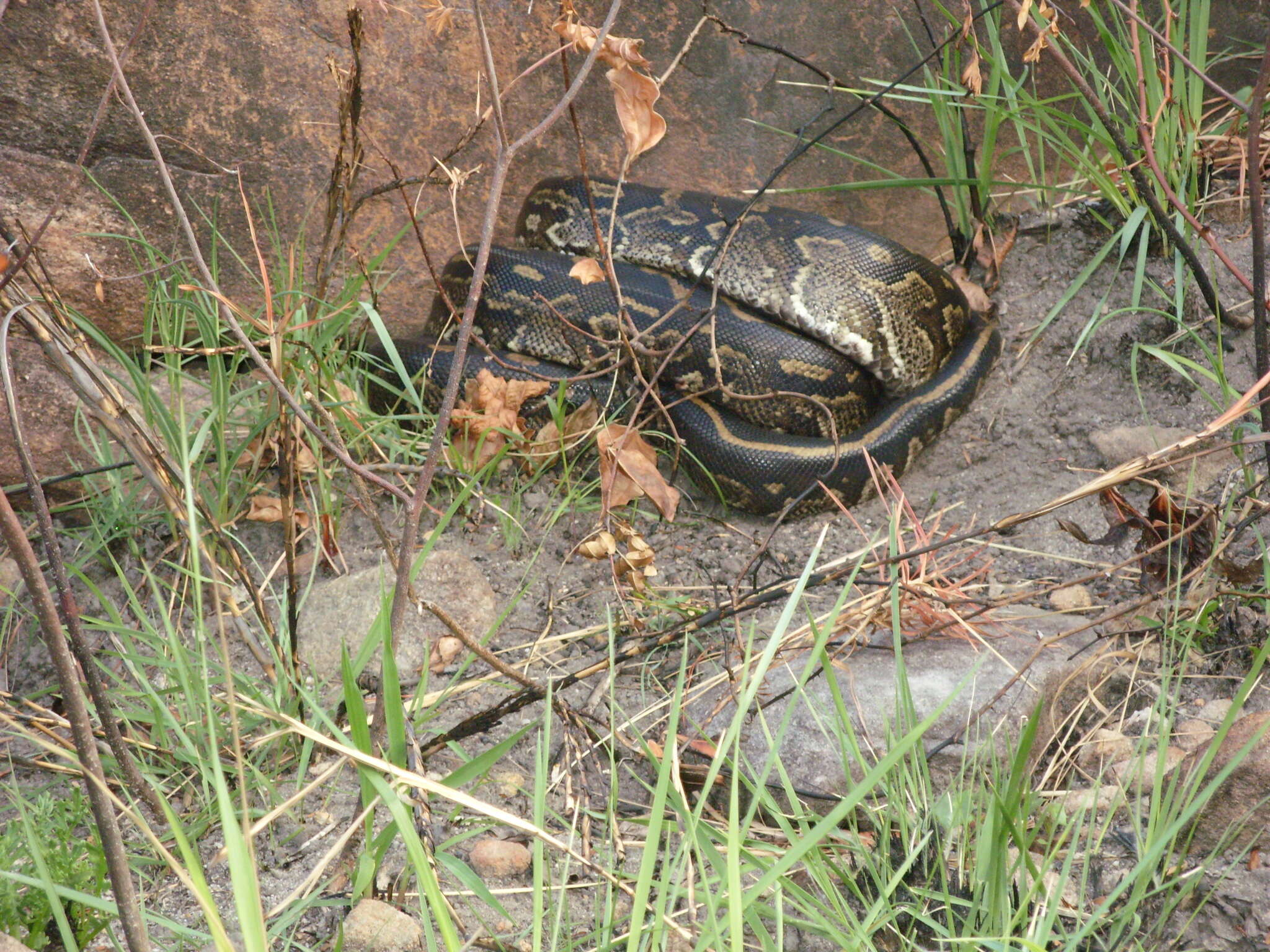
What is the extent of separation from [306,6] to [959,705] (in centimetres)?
386

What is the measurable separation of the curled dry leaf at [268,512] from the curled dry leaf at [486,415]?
1.97 ft

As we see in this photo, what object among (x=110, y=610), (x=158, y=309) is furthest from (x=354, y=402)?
(x=110, y=610)

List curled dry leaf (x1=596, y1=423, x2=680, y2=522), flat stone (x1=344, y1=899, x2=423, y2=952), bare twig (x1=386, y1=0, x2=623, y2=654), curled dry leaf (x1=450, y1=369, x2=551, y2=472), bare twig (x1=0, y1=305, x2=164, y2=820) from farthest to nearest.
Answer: curled dry leaf (x1=450, y1=369, x2=551, y2=472)
curled dry leaf (x1=596, y1=423, x2=680, y2=522)
flat stone (x1=344, y1=899, x2=423, y2=952)
bare twig (x1=386, y1=0, x2=623, y2=654)
bare twig (x1=0, y1=305, x2=164, y2=820)

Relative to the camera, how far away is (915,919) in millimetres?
2072

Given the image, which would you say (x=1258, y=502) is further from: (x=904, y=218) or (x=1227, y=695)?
(x=904, y=218)

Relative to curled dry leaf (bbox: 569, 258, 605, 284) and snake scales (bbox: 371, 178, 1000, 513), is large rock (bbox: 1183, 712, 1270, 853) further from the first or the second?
snake scales (bbox: 371, 178, 1000, 513)

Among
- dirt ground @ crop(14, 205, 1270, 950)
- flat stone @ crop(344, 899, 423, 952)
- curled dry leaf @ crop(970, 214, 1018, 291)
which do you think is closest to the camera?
flat stone @ crop(344, 899, 423, 952)

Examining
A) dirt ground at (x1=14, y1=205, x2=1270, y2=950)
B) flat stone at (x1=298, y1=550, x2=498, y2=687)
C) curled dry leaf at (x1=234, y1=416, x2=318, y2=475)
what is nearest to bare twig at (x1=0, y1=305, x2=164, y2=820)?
dirt ground at (x1=14, y1=205, x2=1270, y2=950)

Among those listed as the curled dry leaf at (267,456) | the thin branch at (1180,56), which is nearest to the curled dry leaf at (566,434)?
the curled dry leaf at (267,456)

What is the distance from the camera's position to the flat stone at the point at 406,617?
328cm

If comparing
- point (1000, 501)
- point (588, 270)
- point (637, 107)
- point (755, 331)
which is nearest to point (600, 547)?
point (588, 270)

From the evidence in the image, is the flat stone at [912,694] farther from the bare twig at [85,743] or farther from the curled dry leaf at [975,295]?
the curled dry leaf at [975,295]

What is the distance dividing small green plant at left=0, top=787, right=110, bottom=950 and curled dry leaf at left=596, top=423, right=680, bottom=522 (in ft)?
6.44

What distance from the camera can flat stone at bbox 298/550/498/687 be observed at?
3.28 m
